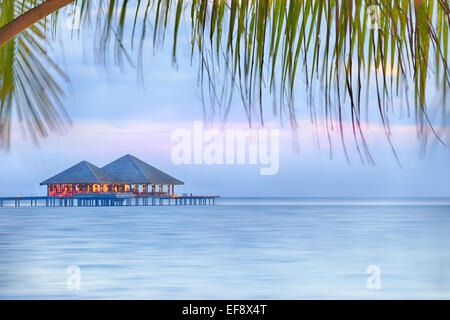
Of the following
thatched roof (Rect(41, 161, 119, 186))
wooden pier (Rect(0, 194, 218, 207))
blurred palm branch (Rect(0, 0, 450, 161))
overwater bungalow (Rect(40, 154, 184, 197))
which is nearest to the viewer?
blurred palm branch (Rect(0, 0, 450, 161))

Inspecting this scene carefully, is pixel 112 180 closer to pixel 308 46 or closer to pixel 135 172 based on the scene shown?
pixel 135 172

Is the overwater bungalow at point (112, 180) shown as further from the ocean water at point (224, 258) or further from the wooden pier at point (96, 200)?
the ocean water at point (224, 258)

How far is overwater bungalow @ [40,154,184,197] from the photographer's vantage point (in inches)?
709

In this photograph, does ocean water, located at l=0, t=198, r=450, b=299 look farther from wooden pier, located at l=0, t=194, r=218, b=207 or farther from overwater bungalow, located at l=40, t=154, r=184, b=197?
wooden pier, located at l=0, t=194, r=218, b=207

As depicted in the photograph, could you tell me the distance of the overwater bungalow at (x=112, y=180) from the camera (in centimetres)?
1800

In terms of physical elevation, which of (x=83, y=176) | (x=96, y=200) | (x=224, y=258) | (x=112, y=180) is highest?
(x=83, y=176)

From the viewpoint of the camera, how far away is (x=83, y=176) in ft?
57.5

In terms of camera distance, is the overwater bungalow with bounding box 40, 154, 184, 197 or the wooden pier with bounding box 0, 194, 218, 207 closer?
the overwater bungalow with bounding box 40, 154, 184, 197

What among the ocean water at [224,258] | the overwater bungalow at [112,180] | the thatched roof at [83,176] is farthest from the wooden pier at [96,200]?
the ocean water at [224,258]

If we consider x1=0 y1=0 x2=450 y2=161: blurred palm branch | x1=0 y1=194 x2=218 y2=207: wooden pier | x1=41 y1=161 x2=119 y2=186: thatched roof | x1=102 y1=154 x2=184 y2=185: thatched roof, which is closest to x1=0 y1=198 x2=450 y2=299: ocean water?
x1=41 y1=161 x2=119 y2=186: thatched roof

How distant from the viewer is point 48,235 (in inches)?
543

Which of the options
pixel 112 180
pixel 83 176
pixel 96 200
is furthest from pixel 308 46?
pixel 96 200

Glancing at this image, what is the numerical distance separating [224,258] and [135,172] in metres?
8.71

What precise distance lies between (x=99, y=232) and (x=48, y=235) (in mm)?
1705
